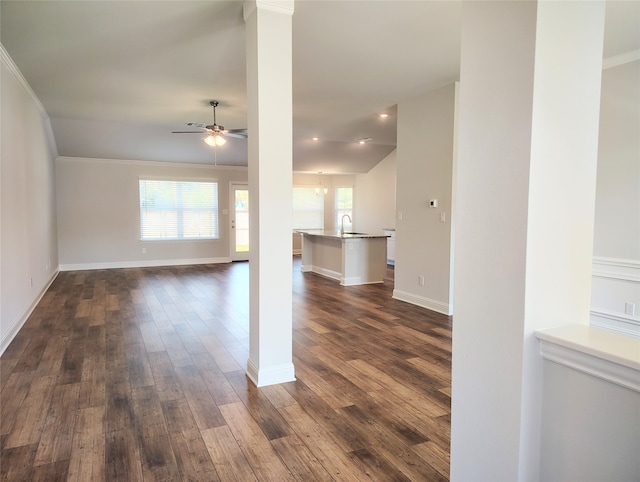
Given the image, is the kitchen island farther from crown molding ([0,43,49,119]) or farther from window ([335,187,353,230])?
crown molding ([0,43,49,119])

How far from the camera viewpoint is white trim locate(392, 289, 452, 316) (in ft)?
15.8

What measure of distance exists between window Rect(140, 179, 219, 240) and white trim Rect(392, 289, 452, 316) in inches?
218

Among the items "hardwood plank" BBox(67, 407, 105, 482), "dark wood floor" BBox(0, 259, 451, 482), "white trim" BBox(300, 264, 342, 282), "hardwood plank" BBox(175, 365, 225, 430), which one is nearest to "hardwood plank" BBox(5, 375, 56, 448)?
"dark wood floor" BBox(0, 259, 451, 482)

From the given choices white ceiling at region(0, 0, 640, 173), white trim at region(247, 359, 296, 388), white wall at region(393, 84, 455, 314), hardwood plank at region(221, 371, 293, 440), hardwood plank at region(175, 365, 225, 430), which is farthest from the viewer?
white wall at region(393, 84, 455, 314)

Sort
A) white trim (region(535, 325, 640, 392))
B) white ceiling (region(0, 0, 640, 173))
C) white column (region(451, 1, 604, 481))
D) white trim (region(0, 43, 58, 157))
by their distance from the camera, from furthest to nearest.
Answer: white trim (region(0, 43, 58, 157)), white ceiling (region(0, 0, 640, 173)), white column (region(451, 1, 604, 481)), white trim (region(535, 325, 640, 392))

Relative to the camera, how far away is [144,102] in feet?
17.7

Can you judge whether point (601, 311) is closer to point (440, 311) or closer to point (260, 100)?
point (440, 311)

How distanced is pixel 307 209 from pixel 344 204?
1.06m

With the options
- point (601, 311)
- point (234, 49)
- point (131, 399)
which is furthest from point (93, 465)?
point (601, 311)

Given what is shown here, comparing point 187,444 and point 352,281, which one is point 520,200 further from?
point 352,281

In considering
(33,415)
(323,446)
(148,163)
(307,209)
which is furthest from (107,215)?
(323,446)

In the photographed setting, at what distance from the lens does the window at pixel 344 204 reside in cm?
1126

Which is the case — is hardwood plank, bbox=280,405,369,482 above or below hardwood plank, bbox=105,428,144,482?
above

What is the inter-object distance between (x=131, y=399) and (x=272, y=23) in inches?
106
